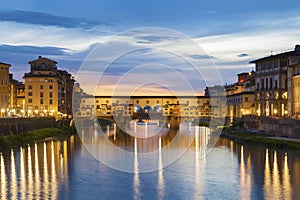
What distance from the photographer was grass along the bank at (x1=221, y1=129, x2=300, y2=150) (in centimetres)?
4111

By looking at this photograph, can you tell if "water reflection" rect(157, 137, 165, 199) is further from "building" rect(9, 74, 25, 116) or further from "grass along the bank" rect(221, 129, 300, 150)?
"building" rect(9, 74, 25, 116)

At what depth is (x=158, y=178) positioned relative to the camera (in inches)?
1148

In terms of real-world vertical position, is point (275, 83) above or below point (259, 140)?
above

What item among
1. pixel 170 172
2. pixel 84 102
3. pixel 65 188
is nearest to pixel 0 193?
pixel 65 188

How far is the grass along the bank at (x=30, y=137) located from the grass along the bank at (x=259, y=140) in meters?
18.1

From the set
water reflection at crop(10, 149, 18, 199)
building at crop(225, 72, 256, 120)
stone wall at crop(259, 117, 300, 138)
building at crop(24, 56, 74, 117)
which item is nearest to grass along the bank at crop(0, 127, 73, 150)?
water reflection at crop(10, 149, 18, 199)

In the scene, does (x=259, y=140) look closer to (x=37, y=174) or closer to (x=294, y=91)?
(x=294, y=91)

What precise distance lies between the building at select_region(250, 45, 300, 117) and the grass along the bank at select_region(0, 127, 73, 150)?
23455 mm

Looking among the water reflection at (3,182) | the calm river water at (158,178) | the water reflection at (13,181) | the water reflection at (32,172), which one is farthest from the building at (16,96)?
the water reflection at (3,182)

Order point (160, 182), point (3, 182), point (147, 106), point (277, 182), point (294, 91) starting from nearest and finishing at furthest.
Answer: point (3, 182) < point (277, 182) < point (160, 182) < point (294, 91) < point (147, 106)

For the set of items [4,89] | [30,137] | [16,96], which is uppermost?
[4,89]

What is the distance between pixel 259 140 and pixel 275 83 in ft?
50.3

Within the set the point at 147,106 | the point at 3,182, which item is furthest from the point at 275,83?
the point at 147,106

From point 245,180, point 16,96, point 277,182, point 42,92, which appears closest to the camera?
point 277,182
